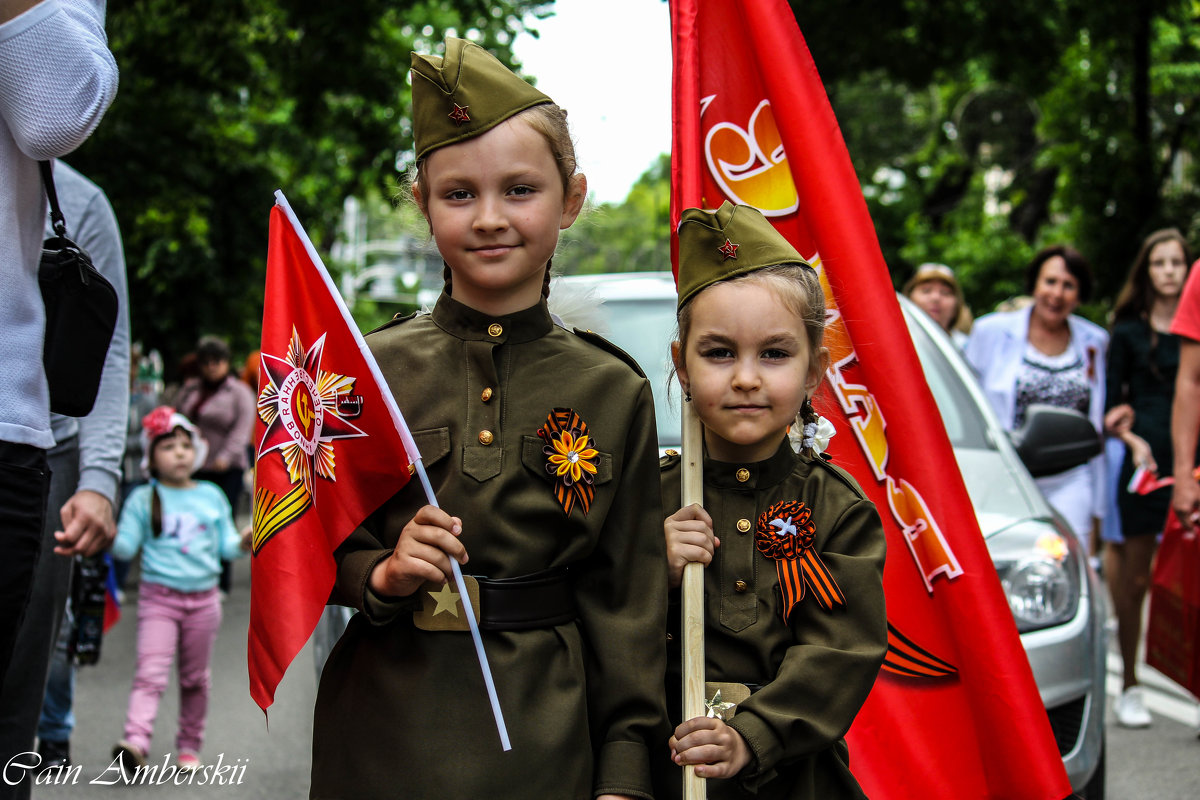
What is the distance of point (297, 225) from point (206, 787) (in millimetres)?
3845

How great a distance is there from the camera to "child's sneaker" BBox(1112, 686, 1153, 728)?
672 cm

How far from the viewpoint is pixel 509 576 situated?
2.32 m

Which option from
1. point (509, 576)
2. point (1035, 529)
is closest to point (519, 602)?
point (509, 576)

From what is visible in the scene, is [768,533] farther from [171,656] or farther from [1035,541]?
[171,656]

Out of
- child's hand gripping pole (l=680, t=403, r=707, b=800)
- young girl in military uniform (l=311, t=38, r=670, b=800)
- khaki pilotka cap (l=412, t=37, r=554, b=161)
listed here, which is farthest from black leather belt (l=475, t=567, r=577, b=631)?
khaki pilotka cap (l=412, t=37, r=554, b=161)

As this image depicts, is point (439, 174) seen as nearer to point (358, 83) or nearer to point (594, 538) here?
point (594, 538)

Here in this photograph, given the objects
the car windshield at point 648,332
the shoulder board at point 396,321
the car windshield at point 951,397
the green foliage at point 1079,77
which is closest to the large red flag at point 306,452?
the shoulder board at point 396,321

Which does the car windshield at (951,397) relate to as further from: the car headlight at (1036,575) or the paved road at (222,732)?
the paved road at (222,732)

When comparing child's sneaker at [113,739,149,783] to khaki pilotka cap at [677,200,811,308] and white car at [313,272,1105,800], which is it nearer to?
white car at [313,272,1105,800]

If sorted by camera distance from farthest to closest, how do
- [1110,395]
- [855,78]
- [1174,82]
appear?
[1174,82] → [855,78] → [1110,395]

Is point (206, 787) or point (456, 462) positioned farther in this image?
point (206, 787)

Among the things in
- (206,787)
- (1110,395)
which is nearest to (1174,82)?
(1110,395)

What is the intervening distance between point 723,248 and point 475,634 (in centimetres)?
86

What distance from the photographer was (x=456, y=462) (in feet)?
7.76
